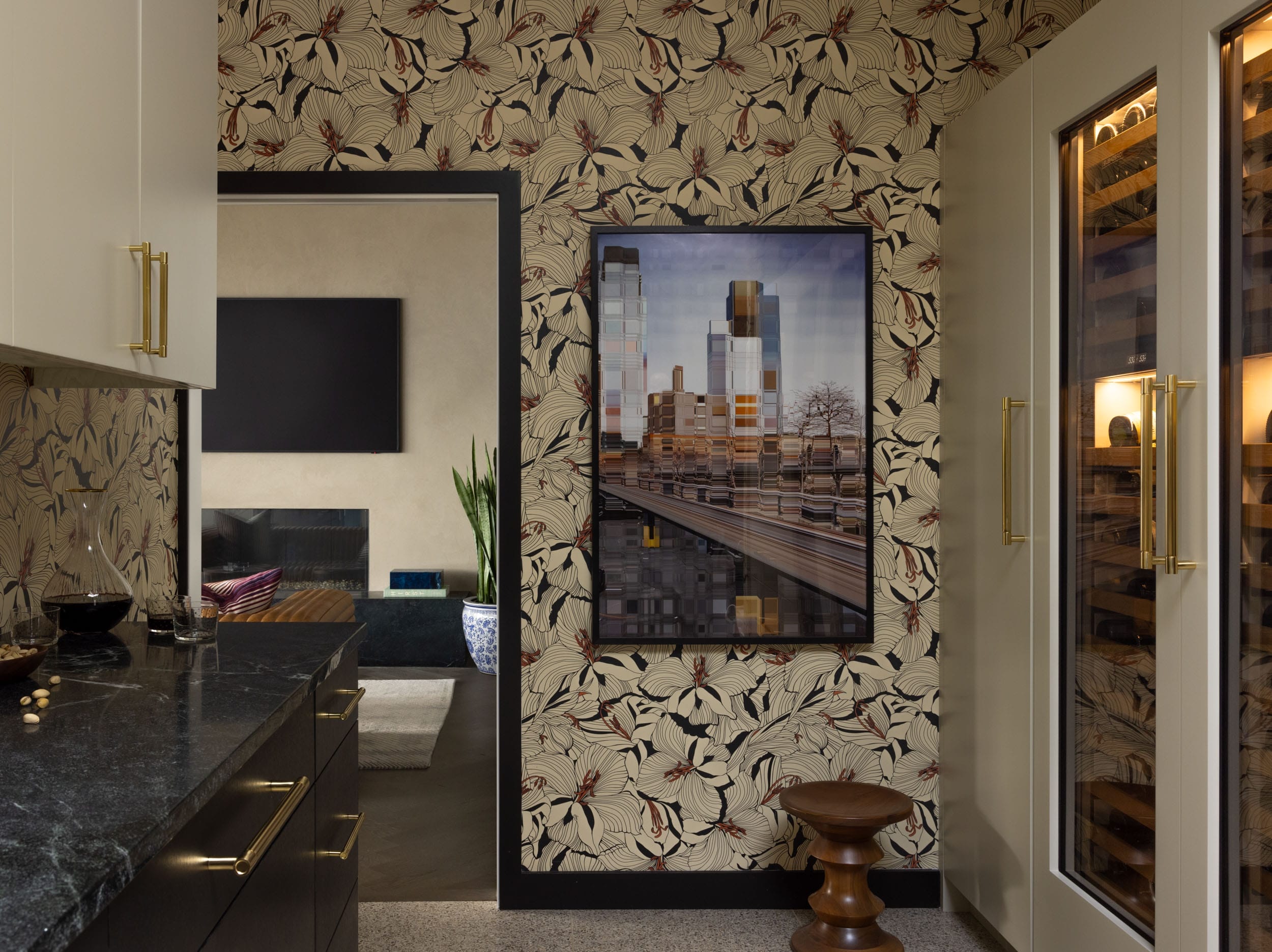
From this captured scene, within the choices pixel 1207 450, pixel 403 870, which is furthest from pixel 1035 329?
pixel 403 870

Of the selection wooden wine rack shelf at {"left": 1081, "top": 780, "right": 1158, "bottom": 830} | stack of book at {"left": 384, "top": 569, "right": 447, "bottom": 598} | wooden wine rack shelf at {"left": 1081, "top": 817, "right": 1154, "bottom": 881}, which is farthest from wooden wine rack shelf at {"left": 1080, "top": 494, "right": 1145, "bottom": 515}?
stack of book at {"left": 384, "top": 569, "right": 447, "bottom": 598}

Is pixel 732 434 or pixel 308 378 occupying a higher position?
pixel 308 378

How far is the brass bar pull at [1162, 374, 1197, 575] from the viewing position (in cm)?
161

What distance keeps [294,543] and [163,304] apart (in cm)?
451

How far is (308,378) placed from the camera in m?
5.64

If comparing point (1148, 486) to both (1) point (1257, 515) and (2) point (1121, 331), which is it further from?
(2) point (1121, 331)

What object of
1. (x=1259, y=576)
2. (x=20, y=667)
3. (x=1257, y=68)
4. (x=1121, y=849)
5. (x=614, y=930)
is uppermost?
(x=1257, y=68)

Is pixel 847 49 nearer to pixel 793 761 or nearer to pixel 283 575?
pixel 793 761

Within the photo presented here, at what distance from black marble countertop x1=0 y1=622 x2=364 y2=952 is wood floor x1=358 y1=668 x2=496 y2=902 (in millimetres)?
1247

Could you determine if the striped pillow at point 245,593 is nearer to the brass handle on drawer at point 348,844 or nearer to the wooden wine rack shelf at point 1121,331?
the brass handle on drawer at point 348,844

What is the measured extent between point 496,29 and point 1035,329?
173 cm

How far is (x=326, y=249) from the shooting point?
224 inches

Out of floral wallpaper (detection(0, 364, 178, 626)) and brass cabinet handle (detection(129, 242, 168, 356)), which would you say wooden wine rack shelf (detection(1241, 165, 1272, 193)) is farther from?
floral wallpaper (detection(0, 364, 178, 626))

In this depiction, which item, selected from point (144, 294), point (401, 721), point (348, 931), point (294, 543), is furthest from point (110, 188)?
point (294, 543)
